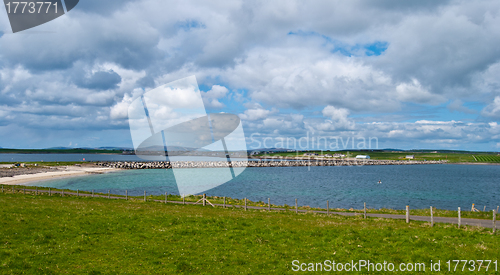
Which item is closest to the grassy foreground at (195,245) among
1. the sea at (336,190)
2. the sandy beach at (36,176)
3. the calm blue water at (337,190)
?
the sea at (336,190)

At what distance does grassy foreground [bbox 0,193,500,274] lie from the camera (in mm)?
12188

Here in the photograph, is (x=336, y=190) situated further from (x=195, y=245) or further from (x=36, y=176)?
(x=36, y=176)

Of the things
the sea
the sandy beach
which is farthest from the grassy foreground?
the sandy beach

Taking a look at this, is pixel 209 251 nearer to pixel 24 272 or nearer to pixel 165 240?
pixel 165 240

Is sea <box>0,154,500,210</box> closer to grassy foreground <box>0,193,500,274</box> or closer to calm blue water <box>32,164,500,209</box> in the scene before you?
calm blue water <box>32,164,500,209</box>

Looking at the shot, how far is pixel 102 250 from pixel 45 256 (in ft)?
7.43

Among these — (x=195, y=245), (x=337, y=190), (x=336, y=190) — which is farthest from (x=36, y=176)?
(x=195, y=245)

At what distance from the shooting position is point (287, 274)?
1190cm

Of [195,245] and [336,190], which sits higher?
[195,245]

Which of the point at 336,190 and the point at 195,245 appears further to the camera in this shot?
the point at 336,190

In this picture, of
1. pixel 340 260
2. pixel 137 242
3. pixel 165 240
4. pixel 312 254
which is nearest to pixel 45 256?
pixel 137 242

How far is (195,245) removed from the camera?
1507 centimetres

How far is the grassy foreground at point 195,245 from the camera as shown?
40.0ft

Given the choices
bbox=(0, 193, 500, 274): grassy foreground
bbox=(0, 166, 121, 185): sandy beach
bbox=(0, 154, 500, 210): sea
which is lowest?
bbox=(0, 154, 500, 210): sea
